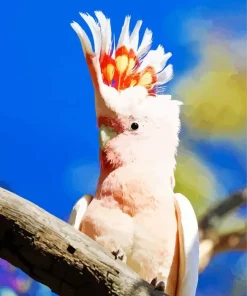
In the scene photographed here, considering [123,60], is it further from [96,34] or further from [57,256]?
[57,256]

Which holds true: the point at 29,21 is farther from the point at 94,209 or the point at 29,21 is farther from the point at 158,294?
the point at 158,294

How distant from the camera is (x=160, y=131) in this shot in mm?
1522

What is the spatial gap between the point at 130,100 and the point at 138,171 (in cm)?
19

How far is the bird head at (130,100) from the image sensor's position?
4.88 feet

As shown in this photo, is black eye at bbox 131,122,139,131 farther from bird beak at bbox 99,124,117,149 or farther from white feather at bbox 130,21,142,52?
white feather at bbox 130,21,142,52

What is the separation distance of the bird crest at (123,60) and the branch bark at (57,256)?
0.80m

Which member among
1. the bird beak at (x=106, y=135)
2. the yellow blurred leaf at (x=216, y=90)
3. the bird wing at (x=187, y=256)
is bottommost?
the bird wing at (x=187, y=256)

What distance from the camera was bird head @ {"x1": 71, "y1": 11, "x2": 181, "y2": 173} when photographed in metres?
1.49

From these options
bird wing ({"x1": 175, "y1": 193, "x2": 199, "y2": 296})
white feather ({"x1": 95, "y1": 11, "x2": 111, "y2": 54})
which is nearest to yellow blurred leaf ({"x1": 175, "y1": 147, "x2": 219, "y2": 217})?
white feather ({"x1": 95, "y1": 11, "x2": 111, "y2": 54})

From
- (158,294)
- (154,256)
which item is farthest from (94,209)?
(158,294)

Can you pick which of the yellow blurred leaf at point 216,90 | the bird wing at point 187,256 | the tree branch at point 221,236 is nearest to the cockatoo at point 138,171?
the bird wing at point 187,256

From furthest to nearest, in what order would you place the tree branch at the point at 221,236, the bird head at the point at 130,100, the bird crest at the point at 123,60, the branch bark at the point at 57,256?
the tree branch at the point at 221,236 → the bird crest at the point at 123,60 → the bird head at the point at 130,100 → the branch bark at the point at 57,256

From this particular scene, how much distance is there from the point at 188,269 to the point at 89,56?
0.59 m

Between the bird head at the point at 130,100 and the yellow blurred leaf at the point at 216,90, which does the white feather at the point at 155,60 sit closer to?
the bird head at the point at 130,100
